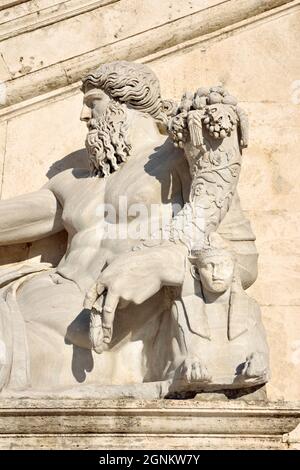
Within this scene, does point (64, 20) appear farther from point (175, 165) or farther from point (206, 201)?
point (206, 201)

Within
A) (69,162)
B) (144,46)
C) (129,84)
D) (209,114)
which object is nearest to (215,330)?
(209,114)

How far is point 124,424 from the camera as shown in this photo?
4145mm

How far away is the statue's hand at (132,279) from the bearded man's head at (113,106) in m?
0.93

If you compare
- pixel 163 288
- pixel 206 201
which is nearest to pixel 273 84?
pixel 206 201

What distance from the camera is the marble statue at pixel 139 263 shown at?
14.6 ft

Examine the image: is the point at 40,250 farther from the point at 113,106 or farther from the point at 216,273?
the point at 216,273

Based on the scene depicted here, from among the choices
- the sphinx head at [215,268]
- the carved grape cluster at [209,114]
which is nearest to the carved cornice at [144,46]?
the carved grape cluster at [209,114]

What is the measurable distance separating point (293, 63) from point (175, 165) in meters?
1.41

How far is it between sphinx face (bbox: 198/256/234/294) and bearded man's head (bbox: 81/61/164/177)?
1.06m

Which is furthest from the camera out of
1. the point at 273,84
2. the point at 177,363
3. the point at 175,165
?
the point at 273,84

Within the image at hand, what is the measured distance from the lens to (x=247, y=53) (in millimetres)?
6246

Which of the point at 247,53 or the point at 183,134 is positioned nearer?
the point at 183,134

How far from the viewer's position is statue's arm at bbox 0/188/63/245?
214 inches

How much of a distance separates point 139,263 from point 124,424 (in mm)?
724
